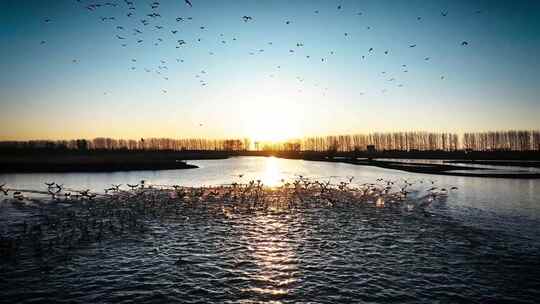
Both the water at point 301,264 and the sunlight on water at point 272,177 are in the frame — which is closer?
the water at point 301,264

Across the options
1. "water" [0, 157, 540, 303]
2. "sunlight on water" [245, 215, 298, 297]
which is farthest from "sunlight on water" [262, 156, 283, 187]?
"sunlight on water" [245, 215, 298, 297]

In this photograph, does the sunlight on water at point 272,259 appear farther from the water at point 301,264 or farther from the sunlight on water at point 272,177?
the sunlight on water at point 272,177

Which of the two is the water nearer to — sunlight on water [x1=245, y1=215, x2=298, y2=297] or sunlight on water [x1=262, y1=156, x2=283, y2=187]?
sunlight on water [x1=245, y1=215, x2=298, y2=297]

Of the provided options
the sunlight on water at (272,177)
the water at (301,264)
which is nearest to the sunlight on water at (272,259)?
the water at (301,264)

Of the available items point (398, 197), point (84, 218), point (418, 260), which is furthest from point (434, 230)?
point (84, 218)

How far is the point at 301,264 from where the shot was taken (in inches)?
585

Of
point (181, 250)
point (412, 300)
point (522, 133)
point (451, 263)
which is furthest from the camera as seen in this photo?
point (522, 133)

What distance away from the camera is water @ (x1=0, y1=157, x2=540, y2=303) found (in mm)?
11945

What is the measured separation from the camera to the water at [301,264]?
470 inches

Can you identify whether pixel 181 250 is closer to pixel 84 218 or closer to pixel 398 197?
pixel 84 218

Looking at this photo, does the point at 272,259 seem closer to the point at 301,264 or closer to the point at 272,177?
the point at 301,264

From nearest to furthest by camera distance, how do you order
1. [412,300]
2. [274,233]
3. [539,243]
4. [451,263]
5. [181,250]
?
[412,300] < [451,263] < [181,250] < [539,243] < [274,233]

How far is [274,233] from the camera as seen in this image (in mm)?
20203

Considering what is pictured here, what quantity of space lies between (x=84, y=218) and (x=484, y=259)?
2343 centimetres
